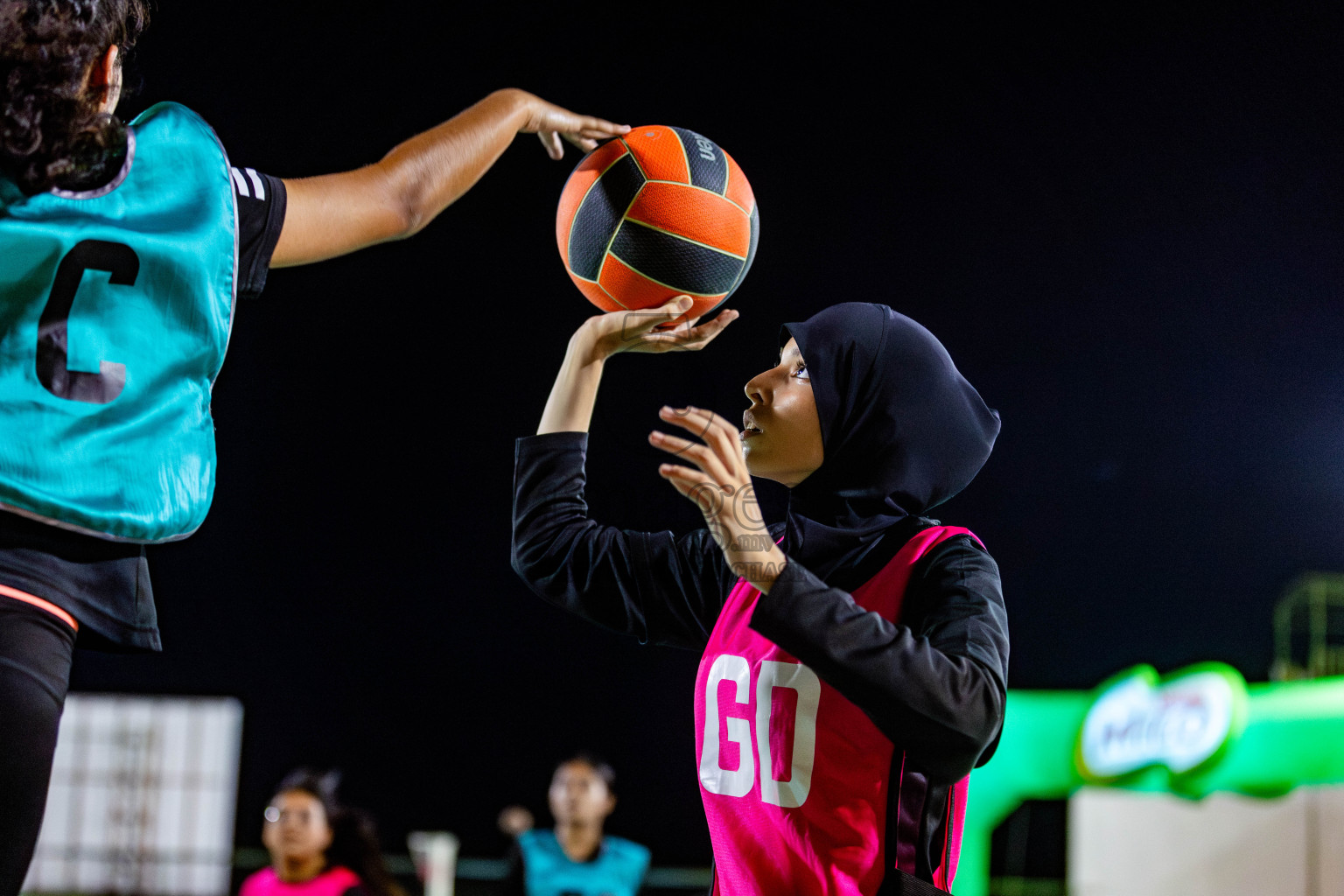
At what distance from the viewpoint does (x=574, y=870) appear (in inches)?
257

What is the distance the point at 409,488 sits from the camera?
57.4 ft

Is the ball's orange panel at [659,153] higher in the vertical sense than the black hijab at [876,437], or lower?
higher

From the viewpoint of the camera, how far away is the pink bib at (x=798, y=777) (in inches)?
78.9

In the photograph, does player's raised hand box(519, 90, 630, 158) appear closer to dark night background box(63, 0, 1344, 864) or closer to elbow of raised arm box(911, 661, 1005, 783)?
elbow of raised arm box(911, 661, 1005, 783)

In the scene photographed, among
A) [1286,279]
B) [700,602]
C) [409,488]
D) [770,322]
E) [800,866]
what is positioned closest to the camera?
[800,866]

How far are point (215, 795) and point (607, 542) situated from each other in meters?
20.6

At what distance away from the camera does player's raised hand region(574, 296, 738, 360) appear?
2.51 metres

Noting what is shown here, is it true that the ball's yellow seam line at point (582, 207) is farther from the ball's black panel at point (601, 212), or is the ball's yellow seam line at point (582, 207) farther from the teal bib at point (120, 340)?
the teal bib at point (120, 340)

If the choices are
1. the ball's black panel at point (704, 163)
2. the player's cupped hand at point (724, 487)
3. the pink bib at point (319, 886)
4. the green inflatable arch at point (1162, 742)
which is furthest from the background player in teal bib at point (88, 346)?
the green inflatable arch at point (1162, 742)

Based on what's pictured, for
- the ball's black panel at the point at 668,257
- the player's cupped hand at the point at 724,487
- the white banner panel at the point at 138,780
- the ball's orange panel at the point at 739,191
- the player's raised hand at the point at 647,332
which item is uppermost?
the ball's orange panel at the point at 739,191

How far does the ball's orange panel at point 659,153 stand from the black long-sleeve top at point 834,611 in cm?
63

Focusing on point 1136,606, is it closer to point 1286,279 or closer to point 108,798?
point 1286,279

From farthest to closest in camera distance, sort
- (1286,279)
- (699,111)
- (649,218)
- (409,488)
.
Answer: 1. (409,488)
2. (1286,279)
3. (699,111)
4. (649,218)

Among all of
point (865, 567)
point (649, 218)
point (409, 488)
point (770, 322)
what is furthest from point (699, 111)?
point (865, 567)
